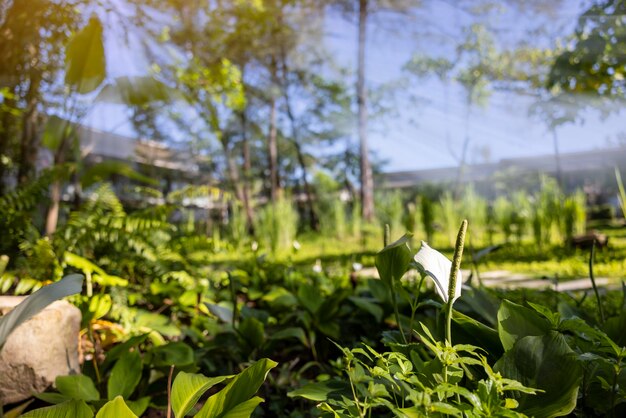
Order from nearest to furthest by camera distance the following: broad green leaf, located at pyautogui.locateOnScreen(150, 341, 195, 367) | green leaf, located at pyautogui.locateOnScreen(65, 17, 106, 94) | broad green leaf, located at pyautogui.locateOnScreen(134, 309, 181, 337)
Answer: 1. broad green leaf, located at pyautogui.locateOnScreen(150, 341, 195, 367)
2. broad green leaf, located at pyautogui.locateOnScreen(134, 309, 181, 337)
3. green leaf, located at pyautogui.locateOnScreen(65, 17, 106, 94)

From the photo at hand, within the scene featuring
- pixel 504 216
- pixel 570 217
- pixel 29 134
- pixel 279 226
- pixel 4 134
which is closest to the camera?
pixel 29 134

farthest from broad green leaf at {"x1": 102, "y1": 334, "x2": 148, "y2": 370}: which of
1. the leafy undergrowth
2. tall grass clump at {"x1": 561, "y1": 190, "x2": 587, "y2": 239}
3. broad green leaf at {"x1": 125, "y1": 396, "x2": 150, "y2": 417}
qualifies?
tall grass clump at {"x1": 561, "y1": 190, "x2": 587, "y2": 239}

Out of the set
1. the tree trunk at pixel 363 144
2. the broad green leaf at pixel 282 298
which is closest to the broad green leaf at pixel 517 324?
the broad green leaf at pixel 282 298

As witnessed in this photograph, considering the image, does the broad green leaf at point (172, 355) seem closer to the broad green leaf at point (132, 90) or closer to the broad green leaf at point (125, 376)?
the broad green leaf at point (125, 376)

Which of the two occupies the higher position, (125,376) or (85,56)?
(85,56)

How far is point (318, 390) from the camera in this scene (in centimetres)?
44

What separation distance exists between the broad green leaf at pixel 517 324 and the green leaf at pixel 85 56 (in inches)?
65.6

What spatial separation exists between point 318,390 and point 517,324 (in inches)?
9.8

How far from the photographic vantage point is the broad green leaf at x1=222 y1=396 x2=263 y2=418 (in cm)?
37

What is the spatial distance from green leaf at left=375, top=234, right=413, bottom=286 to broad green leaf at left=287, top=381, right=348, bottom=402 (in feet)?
0.49

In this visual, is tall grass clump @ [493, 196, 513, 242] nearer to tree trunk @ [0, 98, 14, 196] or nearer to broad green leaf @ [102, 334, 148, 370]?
broad green leaf @ [102, 334, 148, 370]

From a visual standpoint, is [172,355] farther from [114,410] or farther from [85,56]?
[85,56]

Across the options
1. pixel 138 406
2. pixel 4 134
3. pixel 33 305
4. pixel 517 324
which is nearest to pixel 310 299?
pixel 138 406

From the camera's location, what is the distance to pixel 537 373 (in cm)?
39
